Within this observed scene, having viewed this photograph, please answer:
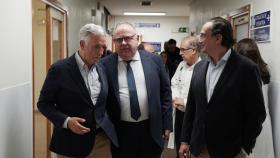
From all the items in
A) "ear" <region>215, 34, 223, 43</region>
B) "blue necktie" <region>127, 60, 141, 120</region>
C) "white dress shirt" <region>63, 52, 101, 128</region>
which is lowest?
"blue necktie" <region>127, 60, 141, 120</region>

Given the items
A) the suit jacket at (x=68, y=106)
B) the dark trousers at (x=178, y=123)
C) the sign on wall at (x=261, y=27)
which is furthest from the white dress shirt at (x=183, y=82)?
the suit jacket at (x=68, y=106)

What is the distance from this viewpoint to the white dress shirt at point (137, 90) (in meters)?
2.41

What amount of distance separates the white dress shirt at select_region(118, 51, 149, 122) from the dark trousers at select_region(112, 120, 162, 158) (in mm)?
51

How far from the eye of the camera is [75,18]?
5.16 m

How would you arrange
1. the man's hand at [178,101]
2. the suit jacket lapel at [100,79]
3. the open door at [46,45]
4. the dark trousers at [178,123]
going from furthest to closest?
A: the open door at [46,45], the dark trousers at [178,123], the man's hand at [178,101], the suit jacket lapel at [100,79]

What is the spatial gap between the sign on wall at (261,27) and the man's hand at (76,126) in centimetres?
203

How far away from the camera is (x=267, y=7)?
325 cm

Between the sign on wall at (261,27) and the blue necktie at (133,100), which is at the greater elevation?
the sign on wall at (261,27)

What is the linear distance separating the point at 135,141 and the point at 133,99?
1.01ft

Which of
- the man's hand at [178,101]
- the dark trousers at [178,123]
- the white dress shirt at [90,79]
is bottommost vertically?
the dark trousers at [178,123]

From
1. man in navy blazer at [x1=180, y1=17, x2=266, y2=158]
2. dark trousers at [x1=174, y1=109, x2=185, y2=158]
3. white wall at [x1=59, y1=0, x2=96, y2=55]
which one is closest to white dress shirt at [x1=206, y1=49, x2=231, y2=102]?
man in navy blazer at [x1=180, y1=17, x2=266, y2=158]

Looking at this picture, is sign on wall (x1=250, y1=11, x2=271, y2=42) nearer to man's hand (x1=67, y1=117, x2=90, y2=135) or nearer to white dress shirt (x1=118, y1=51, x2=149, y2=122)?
white dress shirt (x1=118, y1=51, x2=149, y2=122)

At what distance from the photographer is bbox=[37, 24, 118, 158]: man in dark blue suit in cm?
207

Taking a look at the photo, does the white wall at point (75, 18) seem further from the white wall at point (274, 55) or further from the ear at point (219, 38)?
the ear at point (219, 38)
